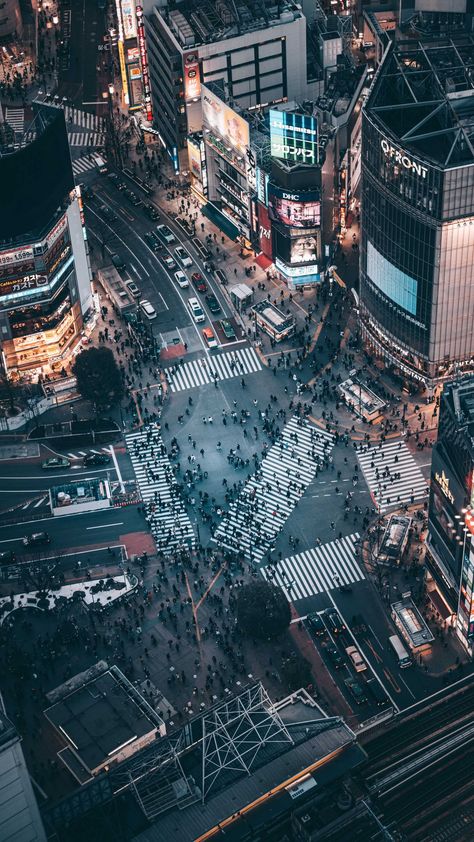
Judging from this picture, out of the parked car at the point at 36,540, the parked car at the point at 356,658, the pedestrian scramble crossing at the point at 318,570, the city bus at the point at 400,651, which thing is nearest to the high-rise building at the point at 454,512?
the city bus at the point at 400,651

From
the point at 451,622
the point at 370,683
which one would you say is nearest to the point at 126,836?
the point at 370,683

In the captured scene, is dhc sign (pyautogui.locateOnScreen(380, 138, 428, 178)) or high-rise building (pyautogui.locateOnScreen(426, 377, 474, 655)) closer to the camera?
high-rise building (pyautogui.locateOnScreen(426, 377, 474, 655))

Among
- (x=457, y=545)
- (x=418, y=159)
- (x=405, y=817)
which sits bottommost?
(x=405, y=817)

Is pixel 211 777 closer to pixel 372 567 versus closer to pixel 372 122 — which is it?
pixel 372 567

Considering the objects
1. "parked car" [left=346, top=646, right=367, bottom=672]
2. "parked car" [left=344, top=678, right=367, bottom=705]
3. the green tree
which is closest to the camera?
"parked car" [left=344, top=678, right=367, bottom=705]

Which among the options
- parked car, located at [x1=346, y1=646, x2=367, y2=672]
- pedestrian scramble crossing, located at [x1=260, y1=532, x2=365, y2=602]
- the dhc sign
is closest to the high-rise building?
parked car, located at [x1=346, y1=646, x2=367, y2=672]

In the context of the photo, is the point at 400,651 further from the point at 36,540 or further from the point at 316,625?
the point at 36,540

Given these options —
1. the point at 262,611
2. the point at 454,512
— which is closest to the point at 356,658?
the point at 262,611

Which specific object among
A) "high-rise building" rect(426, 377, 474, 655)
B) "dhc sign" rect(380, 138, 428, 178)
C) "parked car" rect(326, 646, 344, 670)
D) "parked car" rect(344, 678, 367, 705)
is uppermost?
"dhc sign" rect(380, 138, 428, 178)

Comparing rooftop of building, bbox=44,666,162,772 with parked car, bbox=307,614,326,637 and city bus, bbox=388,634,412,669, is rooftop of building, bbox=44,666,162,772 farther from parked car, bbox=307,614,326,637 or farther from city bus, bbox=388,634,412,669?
city bus, bbox=388,634,412,669
